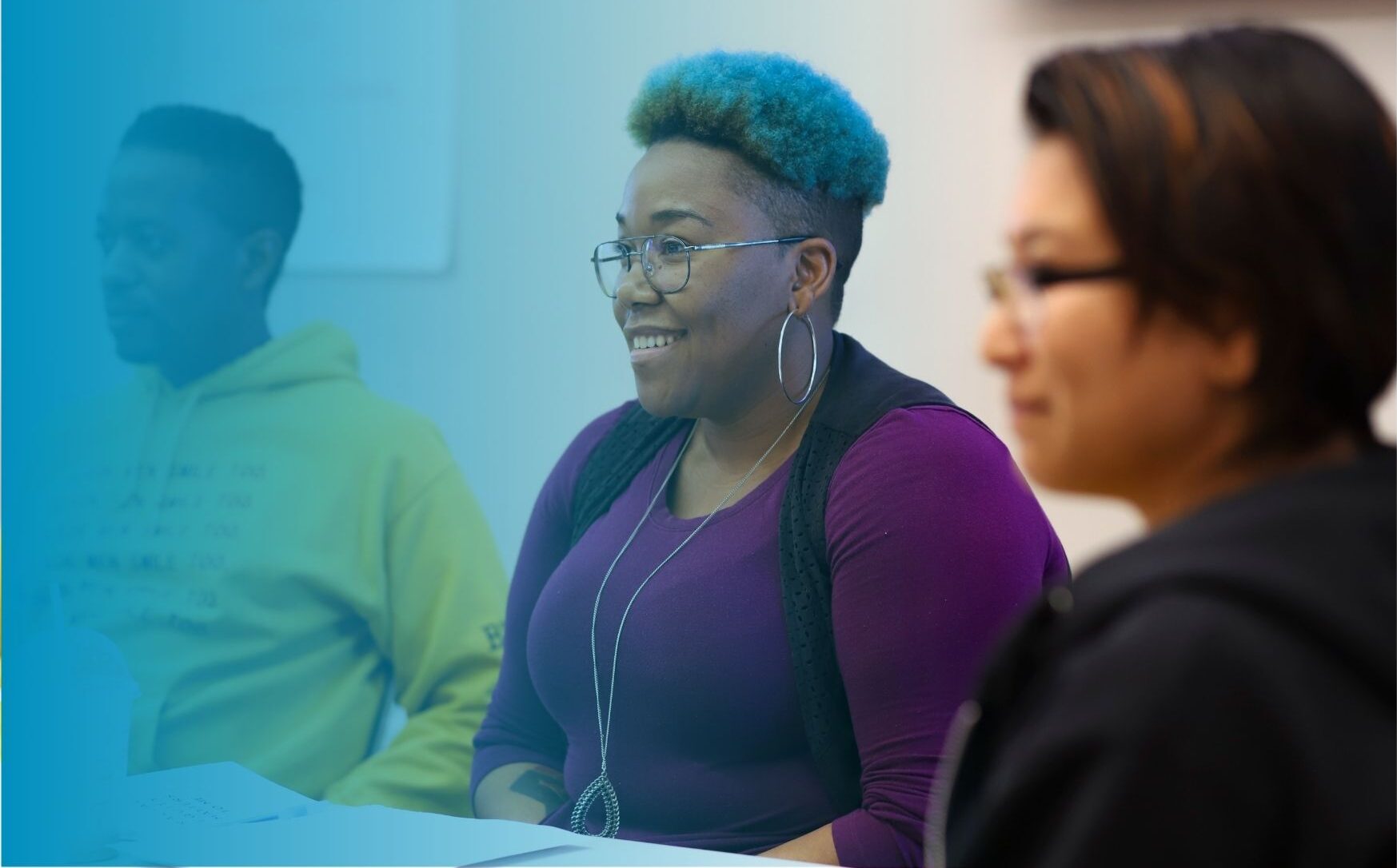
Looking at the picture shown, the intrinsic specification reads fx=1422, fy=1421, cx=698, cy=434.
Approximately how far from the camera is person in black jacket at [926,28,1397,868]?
62 cm

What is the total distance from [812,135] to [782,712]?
0.65 m

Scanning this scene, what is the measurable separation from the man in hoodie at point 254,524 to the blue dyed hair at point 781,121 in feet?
2.24

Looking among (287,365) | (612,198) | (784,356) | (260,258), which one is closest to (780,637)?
(784,356)

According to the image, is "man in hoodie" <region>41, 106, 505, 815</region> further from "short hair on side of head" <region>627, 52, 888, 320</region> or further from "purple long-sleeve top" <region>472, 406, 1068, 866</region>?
"short hair on side of head" <region>627, 52, 888, 320</region>

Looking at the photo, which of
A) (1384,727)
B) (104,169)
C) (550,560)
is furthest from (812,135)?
(104,169)

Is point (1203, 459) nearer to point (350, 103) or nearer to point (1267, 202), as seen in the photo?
point (1267, 202)

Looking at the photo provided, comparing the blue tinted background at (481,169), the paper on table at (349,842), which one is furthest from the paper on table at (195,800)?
the blue tinted background at (481,169)

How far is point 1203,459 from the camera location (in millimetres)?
769

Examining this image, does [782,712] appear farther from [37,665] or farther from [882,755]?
[37,665]

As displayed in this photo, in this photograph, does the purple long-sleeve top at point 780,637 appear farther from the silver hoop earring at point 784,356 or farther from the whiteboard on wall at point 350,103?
the whiteboard on wall at point 350,103

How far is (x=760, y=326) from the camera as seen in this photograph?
1.65 m

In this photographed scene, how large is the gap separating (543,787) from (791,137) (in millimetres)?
850

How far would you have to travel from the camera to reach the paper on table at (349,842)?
129 cm

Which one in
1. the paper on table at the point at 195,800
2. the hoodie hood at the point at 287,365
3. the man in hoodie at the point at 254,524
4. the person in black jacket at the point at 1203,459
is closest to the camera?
the person in black jacket at the point at 1203,459
